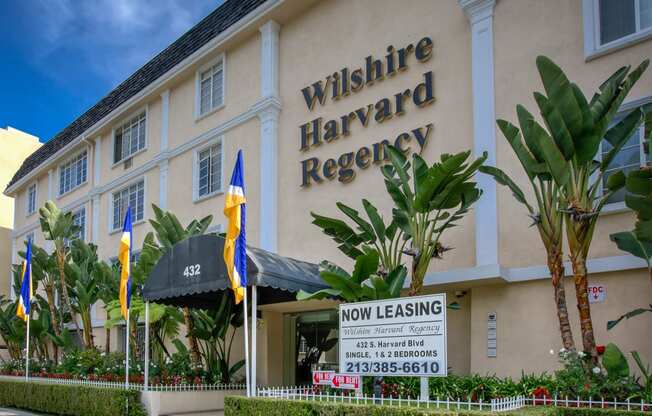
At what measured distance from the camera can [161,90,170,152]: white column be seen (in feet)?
75.3

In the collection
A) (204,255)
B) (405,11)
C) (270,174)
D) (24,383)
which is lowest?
(24,383)

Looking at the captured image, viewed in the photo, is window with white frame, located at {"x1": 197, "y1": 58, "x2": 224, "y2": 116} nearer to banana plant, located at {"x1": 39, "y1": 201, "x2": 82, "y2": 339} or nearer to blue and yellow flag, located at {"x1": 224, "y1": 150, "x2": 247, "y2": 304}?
banana plant, located at {"x1": 39, "y1": 201, "x2": 82, "y2": 339}

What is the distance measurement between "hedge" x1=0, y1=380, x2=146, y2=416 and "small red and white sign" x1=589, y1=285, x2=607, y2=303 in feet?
31.9

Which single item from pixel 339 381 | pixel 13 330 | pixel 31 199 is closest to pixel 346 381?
pixel 339 381

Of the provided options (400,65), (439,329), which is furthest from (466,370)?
(400,65)

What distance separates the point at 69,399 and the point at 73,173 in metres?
Result: 14.8

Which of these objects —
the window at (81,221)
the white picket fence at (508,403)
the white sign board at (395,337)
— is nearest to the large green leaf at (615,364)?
the white picket fence at (508,403)

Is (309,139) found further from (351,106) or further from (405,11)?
(405,11)

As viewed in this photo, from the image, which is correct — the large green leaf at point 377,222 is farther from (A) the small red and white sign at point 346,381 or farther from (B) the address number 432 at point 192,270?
(B) the address number 432 at point 192,270

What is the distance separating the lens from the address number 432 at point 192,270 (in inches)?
548

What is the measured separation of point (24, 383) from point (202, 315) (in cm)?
661

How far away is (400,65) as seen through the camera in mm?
15250

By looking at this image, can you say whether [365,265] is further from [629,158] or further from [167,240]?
[167,240]

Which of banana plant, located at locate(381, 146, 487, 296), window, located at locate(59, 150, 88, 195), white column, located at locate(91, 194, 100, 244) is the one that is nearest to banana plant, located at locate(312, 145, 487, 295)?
banana plant, located at locate(381, 146, 487, 296)
